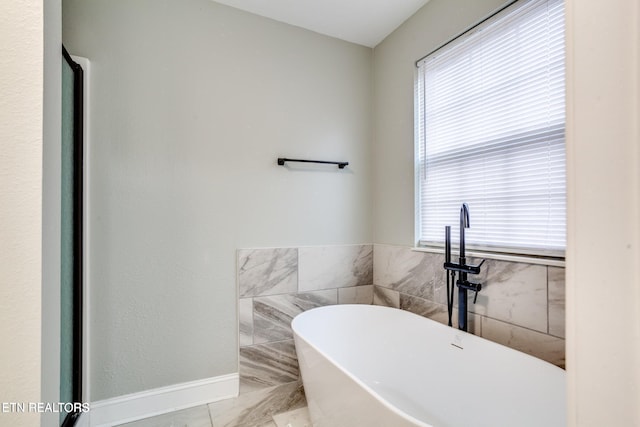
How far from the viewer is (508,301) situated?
1.58 m

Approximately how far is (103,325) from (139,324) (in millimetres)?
181

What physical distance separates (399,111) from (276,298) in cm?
168

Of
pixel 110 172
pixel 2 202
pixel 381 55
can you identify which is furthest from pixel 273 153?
pixel 2 202

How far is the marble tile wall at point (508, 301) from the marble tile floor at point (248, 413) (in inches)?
40.2

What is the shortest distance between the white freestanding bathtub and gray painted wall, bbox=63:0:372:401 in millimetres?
691

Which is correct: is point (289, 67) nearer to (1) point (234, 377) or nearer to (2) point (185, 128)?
(2) point (185, 128)

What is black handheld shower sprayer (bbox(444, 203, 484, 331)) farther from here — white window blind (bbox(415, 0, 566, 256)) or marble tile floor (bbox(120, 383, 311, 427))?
marble tile floor (bbox(120, 383, 311, 427))

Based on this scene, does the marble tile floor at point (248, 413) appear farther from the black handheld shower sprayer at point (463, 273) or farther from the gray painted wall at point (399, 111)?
the gray painted wall at point (399, 111)

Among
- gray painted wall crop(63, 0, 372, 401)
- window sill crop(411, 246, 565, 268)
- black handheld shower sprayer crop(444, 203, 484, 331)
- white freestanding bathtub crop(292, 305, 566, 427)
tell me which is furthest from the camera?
gray painted wall crop(63, 0, 372, 401)

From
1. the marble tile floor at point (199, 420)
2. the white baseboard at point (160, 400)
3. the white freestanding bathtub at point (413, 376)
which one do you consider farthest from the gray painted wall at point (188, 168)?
the white freestanding bathtub at point (413, 376)

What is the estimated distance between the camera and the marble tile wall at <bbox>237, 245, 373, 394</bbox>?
2.09 meters

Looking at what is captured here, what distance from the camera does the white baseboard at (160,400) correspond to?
175cm

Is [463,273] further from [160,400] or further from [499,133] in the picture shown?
[160,400]

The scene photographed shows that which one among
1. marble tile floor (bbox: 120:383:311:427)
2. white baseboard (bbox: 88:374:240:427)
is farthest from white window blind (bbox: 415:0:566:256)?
white baseboard (bbox: 88:374:240:427)
